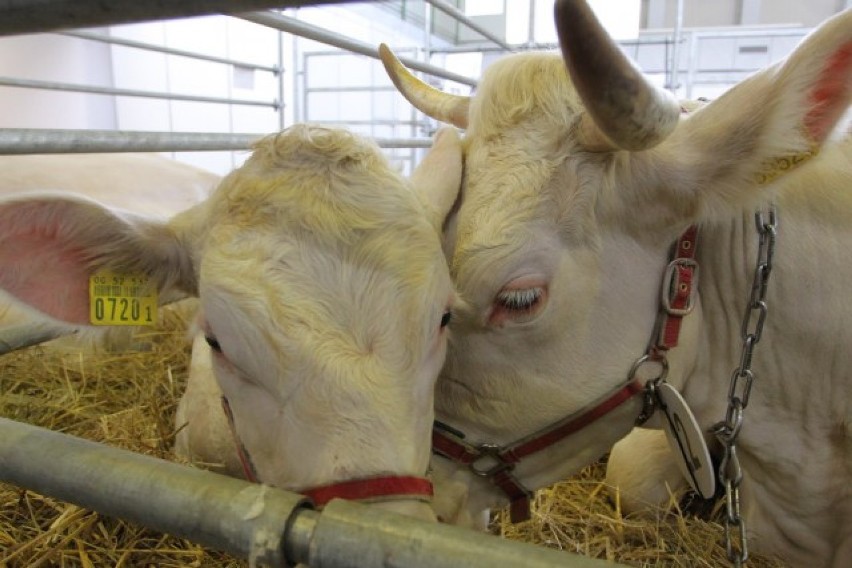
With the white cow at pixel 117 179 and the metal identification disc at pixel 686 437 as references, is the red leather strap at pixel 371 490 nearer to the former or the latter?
the metal identification disc at pixel 686 437

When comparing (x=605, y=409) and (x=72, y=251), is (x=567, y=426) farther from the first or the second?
(x=72, y=251)

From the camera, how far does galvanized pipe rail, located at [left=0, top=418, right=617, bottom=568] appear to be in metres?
0.67

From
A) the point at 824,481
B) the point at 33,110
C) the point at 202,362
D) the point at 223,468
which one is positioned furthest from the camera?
the point at 33,110

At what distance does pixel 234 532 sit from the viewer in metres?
0.73

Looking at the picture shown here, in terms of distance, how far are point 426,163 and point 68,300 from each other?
83cm

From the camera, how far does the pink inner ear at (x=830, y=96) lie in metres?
1.20

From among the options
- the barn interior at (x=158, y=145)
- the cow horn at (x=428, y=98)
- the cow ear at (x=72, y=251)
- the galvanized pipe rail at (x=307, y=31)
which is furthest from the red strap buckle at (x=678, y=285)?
the galvanized pipe rail at (x=307, y=31)

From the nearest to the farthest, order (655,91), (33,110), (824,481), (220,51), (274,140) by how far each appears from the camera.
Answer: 1. (655,91)
2. (274,140)
3. (824,481)
4. (33,110)
5. (220,51)

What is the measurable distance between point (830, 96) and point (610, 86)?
49 centimetres

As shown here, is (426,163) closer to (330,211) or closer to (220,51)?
(330,211)

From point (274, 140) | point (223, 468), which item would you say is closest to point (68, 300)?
point (274, 140)

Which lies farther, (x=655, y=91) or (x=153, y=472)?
(x=655, y=91)

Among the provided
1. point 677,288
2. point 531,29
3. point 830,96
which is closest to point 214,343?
point 677,288

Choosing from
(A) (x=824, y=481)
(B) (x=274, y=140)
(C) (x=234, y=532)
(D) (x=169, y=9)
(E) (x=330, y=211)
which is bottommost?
(A) (x=824, y=481)
